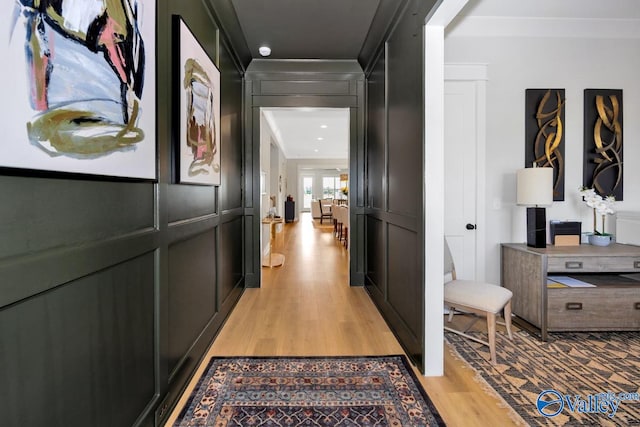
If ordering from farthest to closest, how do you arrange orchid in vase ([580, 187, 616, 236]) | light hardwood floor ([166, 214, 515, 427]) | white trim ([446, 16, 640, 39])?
1. white trim ([446, 16, 640, 39])
2. orchid in vase ([580, 187, 616, 236])
3. light hardwood floor ([166, 214, 515, 427])

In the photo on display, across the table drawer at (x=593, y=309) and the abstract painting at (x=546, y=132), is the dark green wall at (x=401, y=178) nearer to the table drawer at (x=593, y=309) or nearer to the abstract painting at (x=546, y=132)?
the table drawer at (x=593, y=309)

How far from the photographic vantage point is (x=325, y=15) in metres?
2.86

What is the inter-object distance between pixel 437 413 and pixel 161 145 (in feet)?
6.53

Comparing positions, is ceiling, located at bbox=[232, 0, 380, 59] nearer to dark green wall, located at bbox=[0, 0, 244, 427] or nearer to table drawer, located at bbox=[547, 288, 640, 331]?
dark green wall, located at bbox=[0, 0, 244, 427]

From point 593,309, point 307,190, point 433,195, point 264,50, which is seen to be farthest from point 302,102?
point 307,190

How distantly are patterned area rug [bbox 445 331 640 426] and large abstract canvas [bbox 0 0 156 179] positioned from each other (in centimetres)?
229

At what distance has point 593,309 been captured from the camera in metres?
2.65

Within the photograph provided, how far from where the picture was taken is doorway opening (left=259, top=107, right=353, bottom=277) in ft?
20.0

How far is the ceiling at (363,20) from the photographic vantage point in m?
2.74

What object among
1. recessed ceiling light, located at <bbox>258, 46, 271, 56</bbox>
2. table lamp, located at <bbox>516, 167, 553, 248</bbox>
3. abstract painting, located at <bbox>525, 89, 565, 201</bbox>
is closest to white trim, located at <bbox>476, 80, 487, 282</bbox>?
table lamp, located at <bbox>516, 167, 553, 248</bbox>

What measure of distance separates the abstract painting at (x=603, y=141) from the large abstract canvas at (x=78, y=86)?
379cm

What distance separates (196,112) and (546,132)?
3.18 meters

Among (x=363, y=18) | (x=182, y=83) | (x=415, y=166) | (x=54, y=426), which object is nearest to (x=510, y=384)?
(x=415, y=166)

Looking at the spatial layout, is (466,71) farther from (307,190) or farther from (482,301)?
(307,190)
